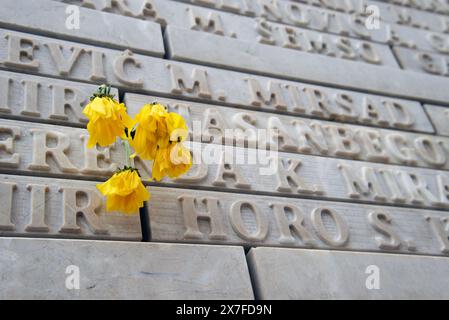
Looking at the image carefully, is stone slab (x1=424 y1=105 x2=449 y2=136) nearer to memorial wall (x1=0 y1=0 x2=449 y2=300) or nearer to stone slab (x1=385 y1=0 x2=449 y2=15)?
memorial wall (x1=0 y1=0 x2=449 y2=300)

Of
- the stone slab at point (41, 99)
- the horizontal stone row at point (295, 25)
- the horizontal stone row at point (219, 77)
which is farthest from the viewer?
the horizontal stone row at point (295, 25)

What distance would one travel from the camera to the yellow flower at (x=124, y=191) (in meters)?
2.27

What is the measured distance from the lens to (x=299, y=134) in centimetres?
329

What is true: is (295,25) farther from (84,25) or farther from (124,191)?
(124,191)

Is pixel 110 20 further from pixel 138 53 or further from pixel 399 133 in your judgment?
pixel 399 133

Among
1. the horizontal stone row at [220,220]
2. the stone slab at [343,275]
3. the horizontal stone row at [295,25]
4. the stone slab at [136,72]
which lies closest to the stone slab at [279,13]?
the horizontal stone row at [295,25]

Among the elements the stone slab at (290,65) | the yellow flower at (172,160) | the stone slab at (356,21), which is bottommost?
the yellow flower at (172,160)

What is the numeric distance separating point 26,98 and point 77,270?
37.8 inches

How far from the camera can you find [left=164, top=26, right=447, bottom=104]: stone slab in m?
3.39

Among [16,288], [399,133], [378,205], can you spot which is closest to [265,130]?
[378,205]

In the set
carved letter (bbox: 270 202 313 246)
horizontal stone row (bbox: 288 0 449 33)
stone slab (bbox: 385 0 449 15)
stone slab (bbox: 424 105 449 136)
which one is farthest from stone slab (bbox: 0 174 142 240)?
stone slab (bbox: 385 0 449 15)

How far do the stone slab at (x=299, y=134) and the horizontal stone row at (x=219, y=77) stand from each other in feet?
0.26

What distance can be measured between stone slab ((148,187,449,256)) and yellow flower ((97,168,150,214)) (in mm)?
211

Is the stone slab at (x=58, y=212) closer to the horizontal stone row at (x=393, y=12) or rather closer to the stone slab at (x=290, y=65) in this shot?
the stone slab at (x=290, y=65)
